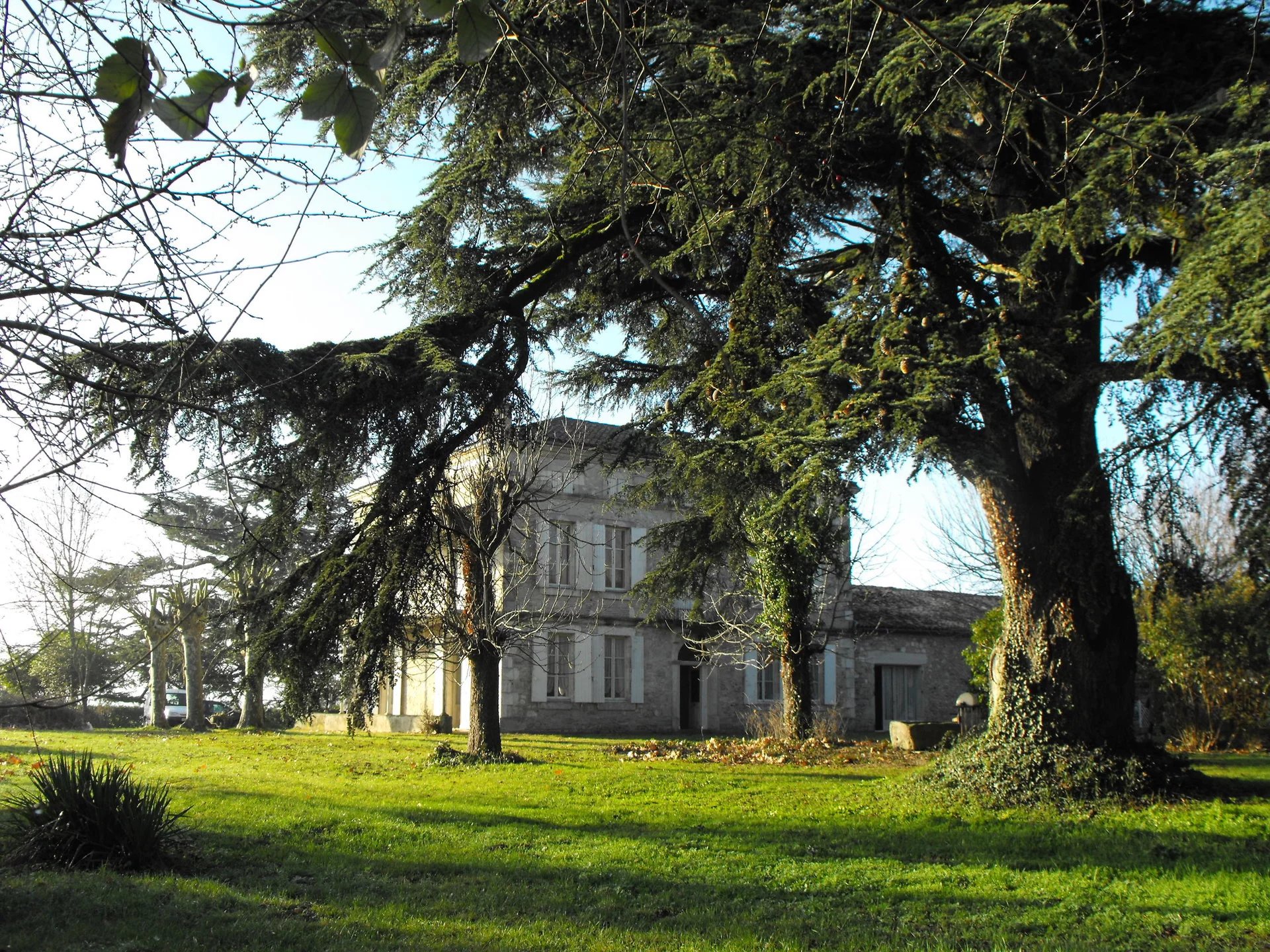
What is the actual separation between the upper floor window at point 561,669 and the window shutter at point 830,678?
25.0 feet

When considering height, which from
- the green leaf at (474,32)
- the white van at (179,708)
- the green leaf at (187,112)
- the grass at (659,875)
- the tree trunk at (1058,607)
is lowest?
the white van at (179,708)

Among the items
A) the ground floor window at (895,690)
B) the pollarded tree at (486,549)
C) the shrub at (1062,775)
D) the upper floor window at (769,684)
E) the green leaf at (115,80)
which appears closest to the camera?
the green leaf at (115,80)

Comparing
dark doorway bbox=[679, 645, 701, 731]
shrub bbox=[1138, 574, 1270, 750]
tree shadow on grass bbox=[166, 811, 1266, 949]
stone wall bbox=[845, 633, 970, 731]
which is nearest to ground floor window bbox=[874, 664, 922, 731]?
stone wall bbox=[845, 633, 970, 731]

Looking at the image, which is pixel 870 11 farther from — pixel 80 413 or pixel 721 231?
pixel 80 413

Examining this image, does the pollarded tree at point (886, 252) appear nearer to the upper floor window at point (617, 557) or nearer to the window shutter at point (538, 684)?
the window shutter at point (538, 684)

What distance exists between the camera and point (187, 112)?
1.93 m

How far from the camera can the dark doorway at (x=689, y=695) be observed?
26719 mm

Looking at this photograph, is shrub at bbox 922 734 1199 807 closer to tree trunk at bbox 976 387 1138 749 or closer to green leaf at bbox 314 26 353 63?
tree trunk at bbox 976 387 1138 749

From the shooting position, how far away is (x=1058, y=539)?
907cm

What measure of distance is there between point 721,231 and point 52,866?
7085 millimetres

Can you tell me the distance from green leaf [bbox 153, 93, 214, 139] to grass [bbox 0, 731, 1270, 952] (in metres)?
4.01

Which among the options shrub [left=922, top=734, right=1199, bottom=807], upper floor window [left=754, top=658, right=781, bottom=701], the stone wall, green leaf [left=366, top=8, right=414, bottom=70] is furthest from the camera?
the stone wall

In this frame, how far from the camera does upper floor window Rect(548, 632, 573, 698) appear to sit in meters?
24.1

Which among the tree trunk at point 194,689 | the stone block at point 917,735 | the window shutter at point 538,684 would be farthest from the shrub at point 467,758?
the tree trunk at point 194,689
